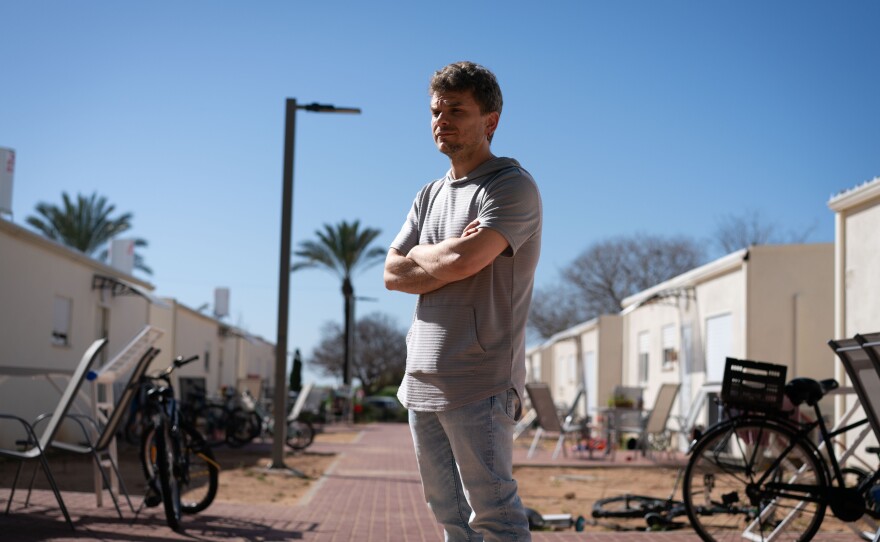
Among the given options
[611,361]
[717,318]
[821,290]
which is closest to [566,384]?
[611,361]

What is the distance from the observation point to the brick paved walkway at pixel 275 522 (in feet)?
18.7

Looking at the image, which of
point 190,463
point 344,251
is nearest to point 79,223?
point 344,251

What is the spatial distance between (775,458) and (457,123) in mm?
3204

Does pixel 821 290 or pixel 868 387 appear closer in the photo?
pixel 868 387

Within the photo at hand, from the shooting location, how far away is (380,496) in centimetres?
849

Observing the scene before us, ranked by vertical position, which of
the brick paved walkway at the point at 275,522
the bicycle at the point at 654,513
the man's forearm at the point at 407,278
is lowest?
the brick paved walkway at the point at 275,522

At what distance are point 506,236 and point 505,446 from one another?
517 millimetres

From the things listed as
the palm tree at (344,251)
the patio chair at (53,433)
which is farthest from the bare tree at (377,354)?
the patio chair at (53,433)

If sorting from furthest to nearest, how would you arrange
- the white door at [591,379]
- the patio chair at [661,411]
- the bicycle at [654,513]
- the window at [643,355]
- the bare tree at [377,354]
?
the bare tree at [377,354] → the white door at [591,379] → the window at [643,355] → the patio chair at [661,411] → the bicycle at [654,513]

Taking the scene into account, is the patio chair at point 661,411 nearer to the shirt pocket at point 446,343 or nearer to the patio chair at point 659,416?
the patio chair at point 659,416

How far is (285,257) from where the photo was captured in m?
11.6

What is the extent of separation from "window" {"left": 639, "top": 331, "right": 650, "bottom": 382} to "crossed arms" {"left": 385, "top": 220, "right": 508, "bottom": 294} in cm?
1939

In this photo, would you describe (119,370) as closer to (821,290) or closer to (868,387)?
(868,387)

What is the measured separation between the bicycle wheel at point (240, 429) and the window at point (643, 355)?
9028mm
